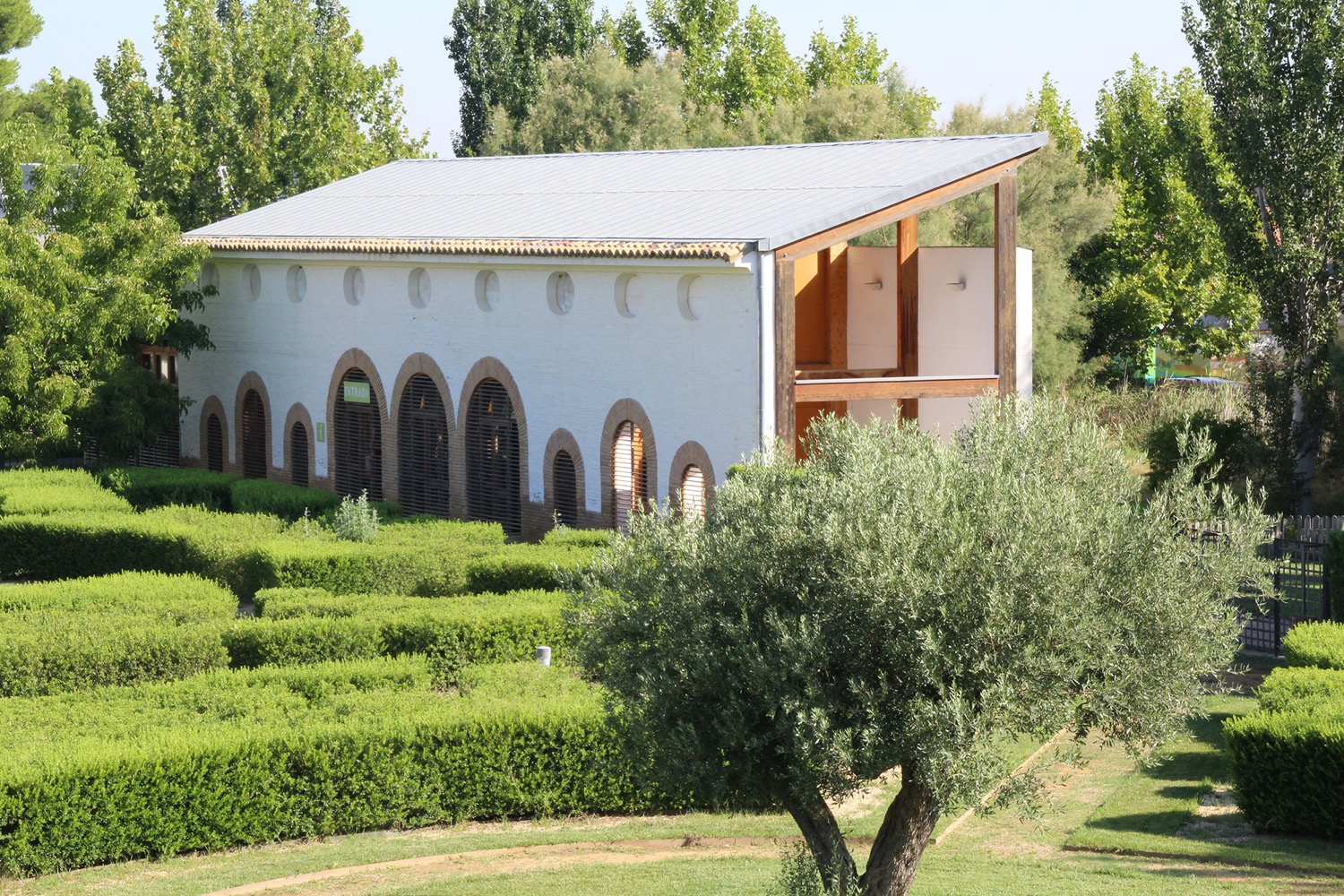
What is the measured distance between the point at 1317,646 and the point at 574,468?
12.0 m

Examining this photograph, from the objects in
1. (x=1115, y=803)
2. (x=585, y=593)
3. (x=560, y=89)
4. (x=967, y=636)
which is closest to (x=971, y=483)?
(x=967, y=636)

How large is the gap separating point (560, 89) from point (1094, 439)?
148ft

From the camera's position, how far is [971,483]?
8188mm

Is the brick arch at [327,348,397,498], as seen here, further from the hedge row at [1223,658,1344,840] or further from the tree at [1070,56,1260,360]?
the tree at [1070,56,1260,360]

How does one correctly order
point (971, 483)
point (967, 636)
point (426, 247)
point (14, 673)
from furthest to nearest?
point (426, 247) < point (14, 673) < point (971, 483) < point (967, 636)

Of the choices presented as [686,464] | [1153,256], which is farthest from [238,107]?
[1153,256]

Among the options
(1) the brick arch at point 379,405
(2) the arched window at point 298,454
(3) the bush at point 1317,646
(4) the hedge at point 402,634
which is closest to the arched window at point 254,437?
(2) the arched window at point 298,454

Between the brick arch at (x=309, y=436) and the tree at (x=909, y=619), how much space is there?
65.9 feet

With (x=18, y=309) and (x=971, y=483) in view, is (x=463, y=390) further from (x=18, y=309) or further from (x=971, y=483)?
(x=971, y=483)

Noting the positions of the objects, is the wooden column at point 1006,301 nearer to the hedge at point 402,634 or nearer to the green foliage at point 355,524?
the green foliage at point 355,524

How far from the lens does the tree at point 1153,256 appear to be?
42031 millimetres

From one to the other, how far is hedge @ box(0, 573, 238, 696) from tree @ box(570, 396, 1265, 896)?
705 cm

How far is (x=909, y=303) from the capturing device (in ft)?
80.7

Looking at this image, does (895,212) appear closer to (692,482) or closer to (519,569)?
(692,482)
